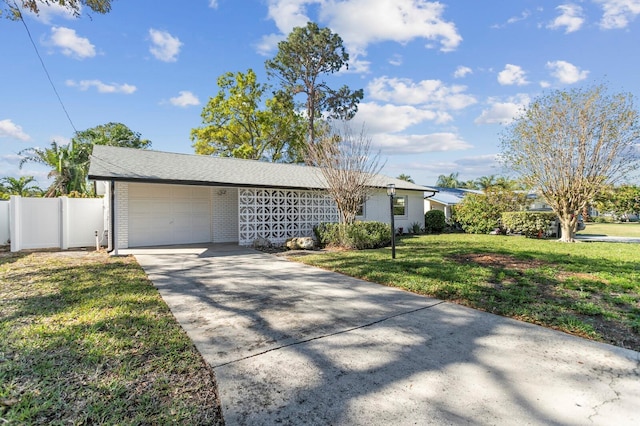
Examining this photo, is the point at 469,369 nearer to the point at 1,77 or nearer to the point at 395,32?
the point at 395,32

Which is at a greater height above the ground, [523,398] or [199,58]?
[199,58]

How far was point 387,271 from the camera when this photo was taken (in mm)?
7176

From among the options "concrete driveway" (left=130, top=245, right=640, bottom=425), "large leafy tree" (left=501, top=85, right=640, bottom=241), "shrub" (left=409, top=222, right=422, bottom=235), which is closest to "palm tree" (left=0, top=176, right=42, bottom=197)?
"concrete driveway" (left=130, top=245, right=640, bottom=425)

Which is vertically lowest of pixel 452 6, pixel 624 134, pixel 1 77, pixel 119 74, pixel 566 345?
pixel 566 345

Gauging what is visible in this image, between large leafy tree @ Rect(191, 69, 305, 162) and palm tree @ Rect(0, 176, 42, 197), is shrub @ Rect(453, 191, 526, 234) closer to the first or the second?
large leafy tree @ Rect(191, 69, 305, 162)

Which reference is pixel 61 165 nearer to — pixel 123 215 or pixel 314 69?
pixel 123 215

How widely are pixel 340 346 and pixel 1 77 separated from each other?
12.4m

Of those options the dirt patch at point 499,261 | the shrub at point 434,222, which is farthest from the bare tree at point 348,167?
the shrub at point 434,222

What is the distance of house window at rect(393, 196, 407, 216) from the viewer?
58.1 feet

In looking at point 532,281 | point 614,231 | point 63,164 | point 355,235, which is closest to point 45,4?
point 355,235

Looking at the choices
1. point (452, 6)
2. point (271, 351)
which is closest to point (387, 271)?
point (271, 351)

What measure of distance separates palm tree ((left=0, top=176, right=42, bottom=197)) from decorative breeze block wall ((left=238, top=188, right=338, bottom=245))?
19274 millimetres

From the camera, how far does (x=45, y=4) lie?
7.23 metres

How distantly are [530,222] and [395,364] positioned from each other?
16.2m
